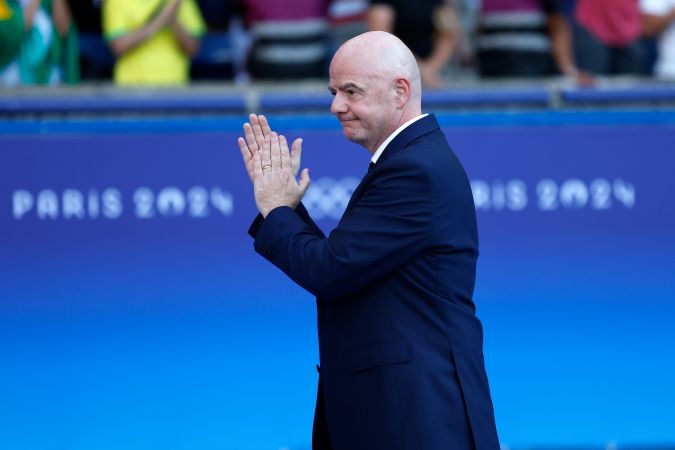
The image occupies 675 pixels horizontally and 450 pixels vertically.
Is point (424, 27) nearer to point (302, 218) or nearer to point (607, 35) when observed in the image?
point (607, 35)

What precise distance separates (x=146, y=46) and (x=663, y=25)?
2.73 metres

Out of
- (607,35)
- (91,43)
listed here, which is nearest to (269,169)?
(91,43)

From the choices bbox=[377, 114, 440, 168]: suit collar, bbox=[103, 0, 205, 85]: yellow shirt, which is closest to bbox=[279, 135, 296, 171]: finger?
bbox=[377, 114, 440, 168]: suit collar

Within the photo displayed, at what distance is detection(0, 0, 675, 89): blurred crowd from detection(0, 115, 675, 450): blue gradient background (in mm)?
621

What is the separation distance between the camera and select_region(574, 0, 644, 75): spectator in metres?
6.69

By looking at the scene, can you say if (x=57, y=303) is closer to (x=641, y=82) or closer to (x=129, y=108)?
(x=129, y=108)

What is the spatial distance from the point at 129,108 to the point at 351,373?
2.61 meters

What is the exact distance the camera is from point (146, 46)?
6020 millimetres

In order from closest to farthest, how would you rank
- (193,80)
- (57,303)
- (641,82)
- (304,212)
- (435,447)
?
(435,447), (304,212), (57,303), (641,82), (193,80)

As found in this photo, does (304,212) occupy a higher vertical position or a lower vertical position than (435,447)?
higher

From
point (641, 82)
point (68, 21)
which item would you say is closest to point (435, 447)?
point (641, 82)

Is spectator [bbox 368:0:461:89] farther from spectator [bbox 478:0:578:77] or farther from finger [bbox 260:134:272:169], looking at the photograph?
finger [bbox 260:134:272:169]

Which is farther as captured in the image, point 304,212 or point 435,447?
point 304,212

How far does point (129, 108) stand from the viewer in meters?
5.50
